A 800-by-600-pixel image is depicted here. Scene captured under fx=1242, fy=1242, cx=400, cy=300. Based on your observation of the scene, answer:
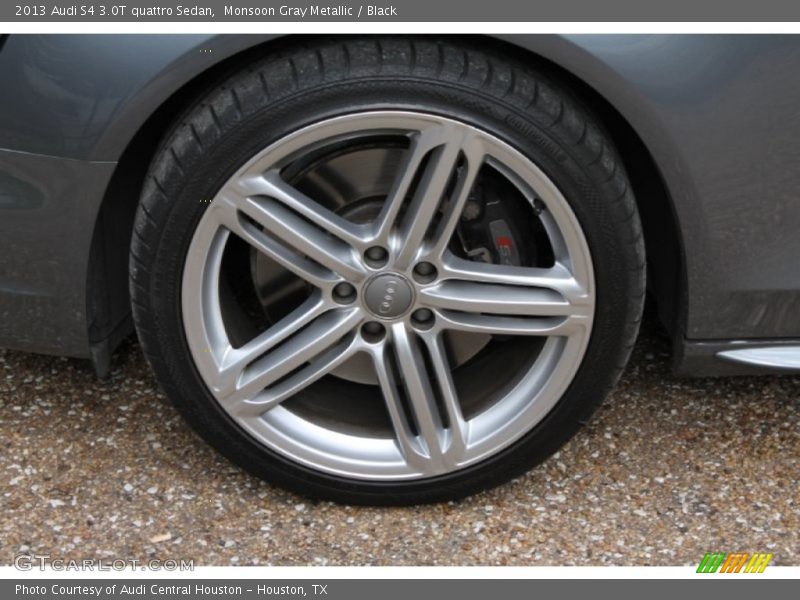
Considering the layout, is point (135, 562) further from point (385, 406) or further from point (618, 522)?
point (618, 522)

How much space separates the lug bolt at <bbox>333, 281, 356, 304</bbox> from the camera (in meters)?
2.43

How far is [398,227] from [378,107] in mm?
279

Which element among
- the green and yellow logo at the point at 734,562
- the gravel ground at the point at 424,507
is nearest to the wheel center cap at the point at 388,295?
the gravel ground at the point at 424,507

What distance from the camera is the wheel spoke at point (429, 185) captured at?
227cm

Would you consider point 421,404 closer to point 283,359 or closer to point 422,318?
point 422,318

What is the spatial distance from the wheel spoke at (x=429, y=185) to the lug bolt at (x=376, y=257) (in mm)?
27

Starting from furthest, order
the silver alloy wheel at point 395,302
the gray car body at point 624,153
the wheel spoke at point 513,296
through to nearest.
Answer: the wheel spoke at point 513,296 < the silver alloy wheel at point 395,302 < the gray car body at point 624,153

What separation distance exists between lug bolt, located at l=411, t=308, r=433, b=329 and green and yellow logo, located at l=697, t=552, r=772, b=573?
72 cm

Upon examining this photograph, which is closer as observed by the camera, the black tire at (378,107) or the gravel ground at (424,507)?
the black tire at (378,107)

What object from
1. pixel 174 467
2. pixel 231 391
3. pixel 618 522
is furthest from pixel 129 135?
pixel 618 522

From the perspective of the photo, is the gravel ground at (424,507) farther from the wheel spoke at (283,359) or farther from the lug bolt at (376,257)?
the lug bolt at (376,257)

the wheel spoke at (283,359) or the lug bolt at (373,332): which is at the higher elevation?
the lug bolt at (373,332)

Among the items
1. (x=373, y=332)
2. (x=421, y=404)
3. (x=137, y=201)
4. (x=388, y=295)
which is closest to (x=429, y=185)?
(x=388, y=295)

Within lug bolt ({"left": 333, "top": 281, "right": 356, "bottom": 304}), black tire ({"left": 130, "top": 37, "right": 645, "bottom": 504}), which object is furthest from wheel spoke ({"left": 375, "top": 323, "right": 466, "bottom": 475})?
black tire ({"left": 130, "top": 37, "right": 645, "bottom": 504})
